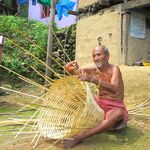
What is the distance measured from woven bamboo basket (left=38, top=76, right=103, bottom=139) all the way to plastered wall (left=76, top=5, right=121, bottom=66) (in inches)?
183

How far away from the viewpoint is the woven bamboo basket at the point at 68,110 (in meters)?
4.17

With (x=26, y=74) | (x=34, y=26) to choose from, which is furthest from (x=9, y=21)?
(x=26, y=74)

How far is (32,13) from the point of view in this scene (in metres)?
19.8

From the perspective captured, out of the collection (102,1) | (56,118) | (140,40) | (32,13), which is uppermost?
(32,13)

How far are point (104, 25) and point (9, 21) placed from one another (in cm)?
658

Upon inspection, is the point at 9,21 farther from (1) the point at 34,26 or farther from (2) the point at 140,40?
(2) the point at 140,40

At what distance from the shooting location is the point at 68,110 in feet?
15.0

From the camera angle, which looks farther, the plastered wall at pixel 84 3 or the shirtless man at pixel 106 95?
the plastered wall at pixel 84 3

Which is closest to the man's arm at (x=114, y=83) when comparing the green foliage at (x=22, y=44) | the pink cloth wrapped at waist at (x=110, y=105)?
the pink cloth wrapped at waist at (x=110, y=105)

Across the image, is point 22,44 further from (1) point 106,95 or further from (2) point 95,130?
(2) point 95,130

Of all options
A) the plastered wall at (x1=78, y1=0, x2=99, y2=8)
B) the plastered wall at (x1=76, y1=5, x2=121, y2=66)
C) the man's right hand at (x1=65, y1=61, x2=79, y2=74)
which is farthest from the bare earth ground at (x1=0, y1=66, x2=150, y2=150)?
the plastered wall at (x1=78, y1=0, x2=99, y2=8)

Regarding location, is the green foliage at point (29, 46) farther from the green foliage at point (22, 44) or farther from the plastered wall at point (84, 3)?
the plastered wall at point (84, 3)

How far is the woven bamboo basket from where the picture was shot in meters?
4.17

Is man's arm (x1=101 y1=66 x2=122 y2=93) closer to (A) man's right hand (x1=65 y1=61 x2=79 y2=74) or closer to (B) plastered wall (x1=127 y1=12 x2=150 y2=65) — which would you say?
(A) man's right hand (x1=65 y1=61 x2=79 y2=74)
